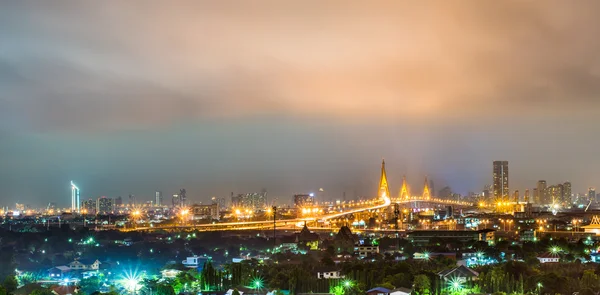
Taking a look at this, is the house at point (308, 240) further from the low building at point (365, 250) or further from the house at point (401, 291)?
the house at point (401, 291)

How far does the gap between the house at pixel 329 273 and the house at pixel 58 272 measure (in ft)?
23.3

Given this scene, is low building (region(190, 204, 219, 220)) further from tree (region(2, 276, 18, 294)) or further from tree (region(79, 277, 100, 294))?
tree (region(2, 276, 18, 294))

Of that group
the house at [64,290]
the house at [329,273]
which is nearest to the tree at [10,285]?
the house at [64,290]

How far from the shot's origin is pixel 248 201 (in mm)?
87625

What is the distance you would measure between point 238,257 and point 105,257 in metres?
4.48

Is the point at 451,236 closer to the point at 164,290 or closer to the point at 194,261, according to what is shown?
the point at 194,261

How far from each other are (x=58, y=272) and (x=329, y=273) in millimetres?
7636

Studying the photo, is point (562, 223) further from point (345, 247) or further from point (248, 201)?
point (248, 201)

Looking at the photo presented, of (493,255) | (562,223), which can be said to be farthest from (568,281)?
(562,223)

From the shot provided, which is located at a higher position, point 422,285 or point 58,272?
point 422,285

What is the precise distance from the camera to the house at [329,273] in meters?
17.9

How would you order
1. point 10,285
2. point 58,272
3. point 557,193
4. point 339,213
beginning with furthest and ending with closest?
point 557,193
point 339,213
point 58,272
point 10,285

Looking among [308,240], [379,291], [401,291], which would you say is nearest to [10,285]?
[379,291]

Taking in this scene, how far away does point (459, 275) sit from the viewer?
16.8m
